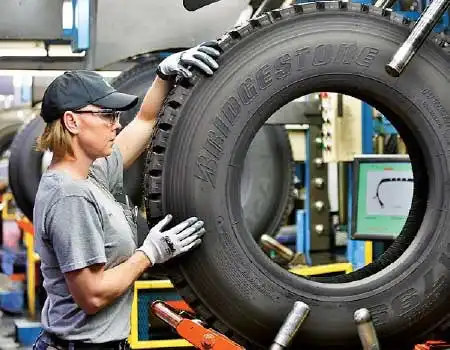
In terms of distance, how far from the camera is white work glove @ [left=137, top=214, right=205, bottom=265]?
6.98 ft

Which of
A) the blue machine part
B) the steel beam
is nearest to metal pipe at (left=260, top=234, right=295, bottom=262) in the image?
the steel beam

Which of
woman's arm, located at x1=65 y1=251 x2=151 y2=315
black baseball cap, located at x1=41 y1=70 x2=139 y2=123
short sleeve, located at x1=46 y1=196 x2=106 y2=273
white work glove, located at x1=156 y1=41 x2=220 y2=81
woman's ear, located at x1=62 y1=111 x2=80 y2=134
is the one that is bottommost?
woman's arm, located at x1=65 y1=251 x2=151 y2=315

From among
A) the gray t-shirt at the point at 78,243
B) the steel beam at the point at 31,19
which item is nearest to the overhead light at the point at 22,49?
the steel beam at the point at 31,19

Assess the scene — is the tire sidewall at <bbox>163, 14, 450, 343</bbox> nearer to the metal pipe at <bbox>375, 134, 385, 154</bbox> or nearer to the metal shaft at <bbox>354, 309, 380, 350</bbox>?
the metal shaft at <bbox>354, 309, 380, 350</bbox>

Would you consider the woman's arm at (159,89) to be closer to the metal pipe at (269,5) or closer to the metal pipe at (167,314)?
the metal pipe at (167,314)

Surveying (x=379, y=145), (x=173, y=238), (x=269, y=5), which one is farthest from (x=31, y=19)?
(x=173, y=238)

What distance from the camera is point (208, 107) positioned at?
216 cm

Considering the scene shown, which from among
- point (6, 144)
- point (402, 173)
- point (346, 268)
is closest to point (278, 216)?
point (346, 268)

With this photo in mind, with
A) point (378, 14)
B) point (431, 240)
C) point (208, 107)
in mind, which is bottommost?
point (431, 240)

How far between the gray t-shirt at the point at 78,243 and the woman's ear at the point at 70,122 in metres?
0.12

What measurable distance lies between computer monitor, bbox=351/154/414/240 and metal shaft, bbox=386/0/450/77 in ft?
6.97

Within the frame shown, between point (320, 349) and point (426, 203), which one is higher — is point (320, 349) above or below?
below

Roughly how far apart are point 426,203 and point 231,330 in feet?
2.05

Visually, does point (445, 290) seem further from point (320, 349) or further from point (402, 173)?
point (402, 173)
